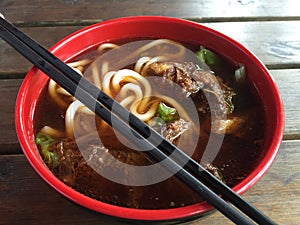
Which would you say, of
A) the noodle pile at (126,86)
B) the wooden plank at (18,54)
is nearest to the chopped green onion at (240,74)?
the noodle pile at (126,86)

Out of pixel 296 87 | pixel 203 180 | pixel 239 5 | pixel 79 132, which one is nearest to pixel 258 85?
pixel 296 87

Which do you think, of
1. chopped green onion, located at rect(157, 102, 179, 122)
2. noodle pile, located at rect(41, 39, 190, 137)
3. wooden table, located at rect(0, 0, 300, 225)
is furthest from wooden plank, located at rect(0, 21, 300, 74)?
chopped green onion, located at rect(157, 102, 179, 122)

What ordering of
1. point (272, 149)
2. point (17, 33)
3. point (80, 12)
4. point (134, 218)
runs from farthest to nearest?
1. point (80, 12)
2. point (17, 33)
3. point (272, 149)
4. point (134, 218)

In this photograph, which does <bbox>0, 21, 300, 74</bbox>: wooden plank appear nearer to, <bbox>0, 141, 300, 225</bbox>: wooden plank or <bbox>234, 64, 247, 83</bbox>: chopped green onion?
<bbox>234, 64, 247, 83</bbox>: chopped green onion

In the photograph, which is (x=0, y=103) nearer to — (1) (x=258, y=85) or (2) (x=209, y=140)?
(2) (x=209, y=140)

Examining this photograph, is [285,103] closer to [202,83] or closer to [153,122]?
[202,83]
